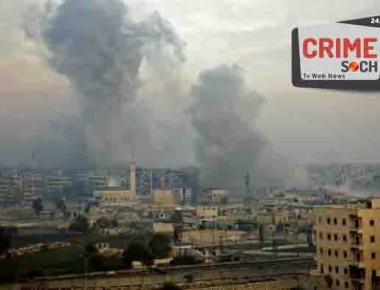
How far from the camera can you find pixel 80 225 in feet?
13.7

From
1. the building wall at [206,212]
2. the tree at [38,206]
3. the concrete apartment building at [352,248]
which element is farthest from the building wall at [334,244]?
the tree at [38,206]

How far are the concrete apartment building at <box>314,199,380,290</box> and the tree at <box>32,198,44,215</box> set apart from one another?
5.52ft

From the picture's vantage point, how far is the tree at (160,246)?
4.40m

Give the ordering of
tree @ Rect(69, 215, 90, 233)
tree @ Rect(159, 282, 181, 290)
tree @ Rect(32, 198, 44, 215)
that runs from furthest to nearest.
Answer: tree @ Rect(69, 215, 90, 233)
tree @ Rect(32, 198, 44, 215)
tree @ Rect(159, 282, 181, 290)

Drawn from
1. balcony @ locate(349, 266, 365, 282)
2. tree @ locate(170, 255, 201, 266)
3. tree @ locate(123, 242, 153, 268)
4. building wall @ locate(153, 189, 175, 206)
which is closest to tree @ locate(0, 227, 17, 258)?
tree @ locate(123, 242, 153, 268)

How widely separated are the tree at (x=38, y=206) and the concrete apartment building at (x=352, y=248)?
5.52ft

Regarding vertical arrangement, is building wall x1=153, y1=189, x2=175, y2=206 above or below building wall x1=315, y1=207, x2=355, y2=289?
above

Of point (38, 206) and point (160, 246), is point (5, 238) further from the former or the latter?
point (160, 246)

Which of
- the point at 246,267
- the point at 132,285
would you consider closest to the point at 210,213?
the point at 246,267

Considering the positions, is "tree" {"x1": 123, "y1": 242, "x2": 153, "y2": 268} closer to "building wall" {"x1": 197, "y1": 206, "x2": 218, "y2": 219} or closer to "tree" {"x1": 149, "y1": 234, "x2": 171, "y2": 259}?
"tree" {"x1": 149, "y1": 234, "x2": 171, "y2": 259}

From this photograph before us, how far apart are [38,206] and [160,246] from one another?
859 mm

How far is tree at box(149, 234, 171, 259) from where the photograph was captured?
14.4 feet

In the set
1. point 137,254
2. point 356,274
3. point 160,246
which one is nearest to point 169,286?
point 137,254

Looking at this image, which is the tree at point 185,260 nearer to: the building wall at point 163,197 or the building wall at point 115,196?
the building wall at point 163,197
